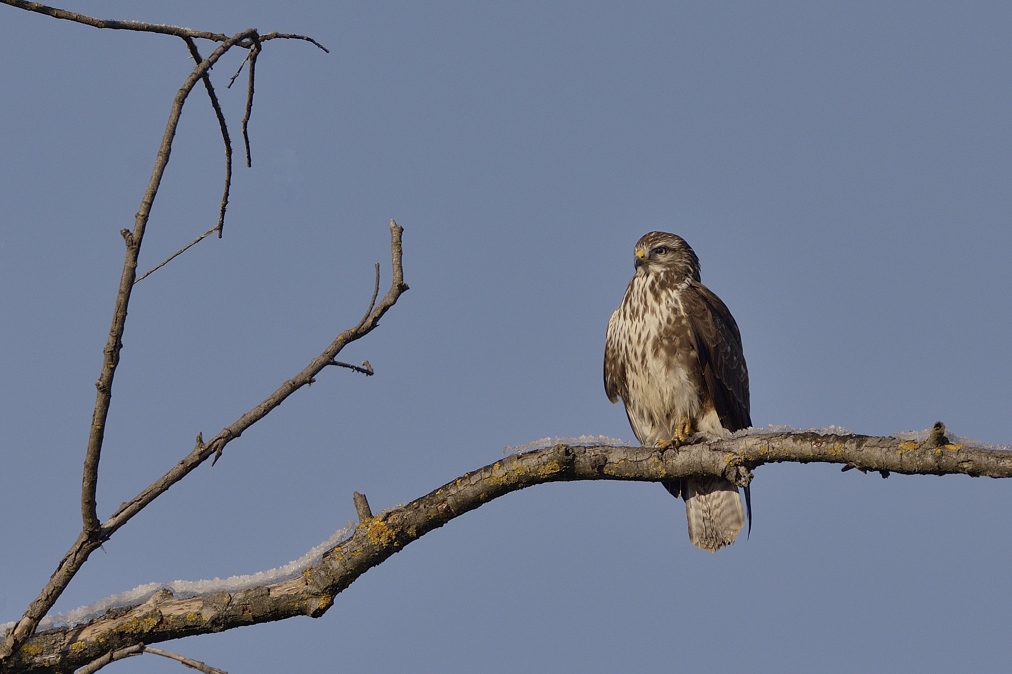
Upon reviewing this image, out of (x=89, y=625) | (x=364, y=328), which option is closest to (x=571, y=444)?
(x=364, y=328)

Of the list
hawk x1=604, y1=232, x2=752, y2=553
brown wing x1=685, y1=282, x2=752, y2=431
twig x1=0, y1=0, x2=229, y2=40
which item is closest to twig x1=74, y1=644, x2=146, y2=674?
twig x1=0, y1=0, x2=229, y2=40

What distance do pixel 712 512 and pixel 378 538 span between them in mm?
3324

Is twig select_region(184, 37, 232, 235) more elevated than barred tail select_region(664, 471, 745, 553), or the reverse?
twig select_region(184, 37, 232, 235)

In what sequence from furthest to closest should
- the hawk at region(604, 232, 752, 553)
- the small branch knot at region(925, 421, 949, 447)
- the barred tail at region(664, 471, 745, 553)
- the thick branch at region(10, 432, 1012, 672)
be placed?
1. the hawk at region(604, 232, 752, 553)
2. the barred tail at region(664, 471, 745, 553)
3. the thick branch at region(10, 432, 1012, 672)
4. the small branch knot at region(925, 421, 949, 447)

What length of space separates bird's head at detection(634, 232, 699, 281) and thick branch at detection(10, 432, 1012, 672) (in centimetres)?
351

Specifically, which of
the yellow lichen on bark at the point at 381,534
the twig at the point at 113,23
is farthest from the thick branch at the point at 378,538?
the twig at the point at 113,23

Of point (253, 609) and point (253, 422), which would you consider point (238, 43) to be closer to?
point (253, 422)

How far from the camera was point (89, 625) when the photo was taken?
12.5ft

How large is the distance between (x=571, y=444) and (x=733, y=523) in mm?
2642

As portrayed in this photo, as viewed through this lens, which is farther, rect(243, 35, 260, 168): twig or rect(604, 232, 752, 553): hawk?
rect(604, 232, 752, 553): hawk

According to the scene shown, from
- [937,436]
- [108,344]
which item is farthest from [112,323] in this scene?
[937,436]

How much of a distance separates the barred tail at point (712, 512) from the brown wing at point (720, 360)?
1.48 ft

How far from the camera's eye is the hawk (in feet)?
21.8

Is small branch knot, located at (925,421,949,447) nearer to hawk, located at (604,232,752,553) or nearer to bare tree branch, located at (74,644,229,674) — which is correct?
bare tree branch, located at (74,644,229,674)
